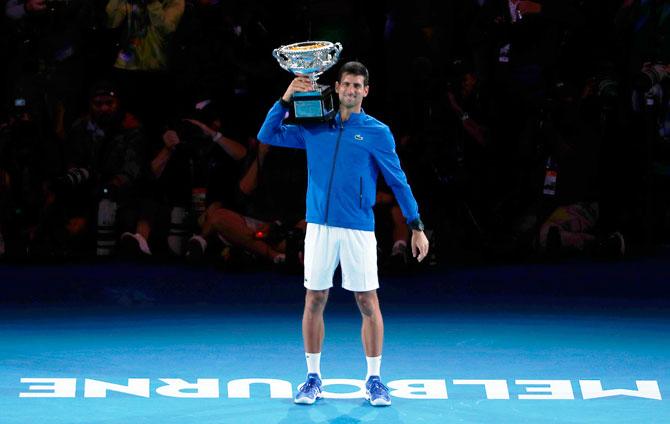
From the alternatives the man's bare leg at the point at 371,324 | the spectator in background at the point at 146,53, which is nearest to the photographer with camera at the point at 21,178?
A: the spectator in background at the point at 146,53

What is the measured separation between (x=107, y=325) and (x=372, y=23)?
385cm

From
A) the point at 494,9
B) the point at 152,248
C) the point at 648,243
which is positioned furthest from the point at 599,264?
the point at 152,248

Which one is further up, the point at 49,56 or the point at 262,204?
the point at 49,56

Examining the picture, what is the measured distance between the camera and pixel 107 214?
38.2 ft

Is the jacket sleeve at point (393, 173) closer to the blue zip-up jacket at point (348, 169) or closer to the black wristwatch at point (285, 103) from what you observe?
the blue zip-up jacket at point (348, 169)

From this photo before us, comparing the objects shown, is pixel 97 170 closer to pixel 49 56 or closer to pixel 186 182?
pixel 186 182

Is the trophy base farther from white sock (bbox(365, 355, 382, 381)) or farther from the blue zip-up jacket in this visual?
white sock (bbox(365, 355, 382, 381))

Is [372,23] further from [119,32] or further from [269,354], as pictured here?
[269,354]

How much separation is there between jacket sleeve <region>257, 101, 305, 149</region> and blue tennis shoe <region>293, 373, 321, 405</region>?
3.64 feet

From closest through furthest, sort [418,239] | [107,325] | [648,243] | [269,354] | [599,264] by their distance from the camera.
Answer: [418,239]
[269,354]
[107,325]
[599,264]
[648,243]

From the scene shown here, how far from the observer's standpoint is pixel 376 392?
288 inches

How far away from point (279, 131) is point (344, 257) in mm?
671

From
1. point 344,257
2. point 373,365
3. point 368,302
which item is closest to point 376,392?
point 373,365

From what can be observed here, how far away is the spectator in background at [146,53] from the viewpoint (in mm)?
12070
